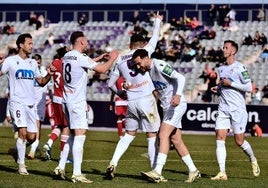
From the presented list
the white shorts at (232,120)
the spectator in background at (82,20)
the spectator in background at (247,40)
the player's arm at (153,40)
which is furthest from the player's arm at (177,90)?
the spectator in background at (82,20)

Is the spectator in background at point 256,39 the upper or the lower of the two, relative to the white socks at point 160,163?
upper

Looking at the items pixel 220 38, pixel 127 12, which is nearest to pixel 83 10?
pixel 127 12

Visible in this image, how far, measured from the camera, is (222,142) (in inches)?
653

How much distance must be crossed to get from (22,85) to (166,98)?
2738mm

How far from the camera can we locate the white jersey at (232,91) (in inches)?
651

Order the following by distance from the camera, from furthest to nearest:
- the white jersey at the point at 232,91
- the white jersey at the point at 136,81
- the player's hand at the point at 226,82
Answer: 1. the white jersey at the point at 232,91
2. the player's hand at the point at 226,82
3. the white jersey at the point at 136,81

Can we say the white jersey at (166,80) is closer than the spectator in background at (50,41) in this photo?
Yes

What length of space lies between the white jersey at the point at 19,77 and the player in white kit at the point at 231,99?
3.58m

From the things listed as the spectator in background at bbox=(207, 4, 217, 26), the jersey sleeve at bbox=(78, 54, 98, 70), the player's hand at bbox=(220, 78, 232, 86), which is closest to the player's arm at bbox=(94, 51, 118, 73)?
the jersey sleeve at bbox=(78, 54, 98, 70)

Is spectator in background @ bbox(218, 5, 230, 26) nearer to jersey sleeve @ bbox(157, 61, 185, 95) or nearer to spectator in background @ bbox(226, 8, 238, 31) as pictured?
spectator in background @ bbox(226, 8, 238, 31)

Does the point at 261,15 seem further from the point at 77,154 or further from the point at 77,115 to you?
the point at 77,154

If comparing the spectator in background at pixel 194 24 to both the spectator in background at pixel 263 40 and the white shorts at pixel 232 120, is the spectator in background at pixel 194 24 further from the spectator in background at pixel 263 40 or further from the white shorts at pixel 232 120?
the white shorts at pixel 232 120

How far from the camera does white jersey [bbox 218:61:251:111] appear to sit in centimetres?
1653

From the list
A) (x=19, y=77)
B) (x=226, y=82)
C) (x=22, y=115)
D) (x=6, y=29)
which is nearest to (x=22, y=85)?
(x=19, y=77)
